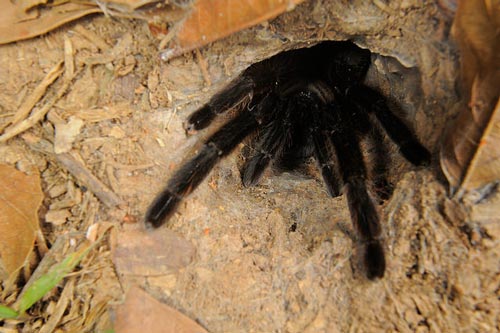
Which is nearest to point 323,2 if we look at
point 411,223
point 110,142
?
point 411,223

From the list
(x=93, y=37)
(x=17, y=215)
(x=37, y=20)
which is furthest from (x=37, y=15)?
(x=17, y=215)

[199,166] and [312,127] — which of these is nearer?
[199,166]

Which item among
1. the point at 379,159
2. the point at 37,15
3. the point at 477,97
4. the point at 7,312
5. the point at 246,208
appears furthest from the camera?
the point at 379,159

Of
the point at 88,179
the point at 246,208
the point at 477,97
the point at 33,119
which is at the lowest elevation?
the point at 246,208

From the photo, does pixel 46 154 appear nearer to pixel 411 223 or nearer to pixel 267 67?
pixel 267 67

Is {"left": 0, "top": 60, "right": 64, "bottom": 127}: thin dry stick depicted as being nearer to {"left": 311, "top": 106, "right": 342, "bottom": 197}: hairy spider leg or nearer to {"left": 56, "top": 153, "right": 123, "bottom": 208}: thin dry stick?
{"left": 56, "top": 153, "right": 123, "bottom": 208}: thin dry stick

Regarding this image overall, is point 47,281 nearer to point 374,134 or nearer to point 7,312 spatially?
point 7,312
